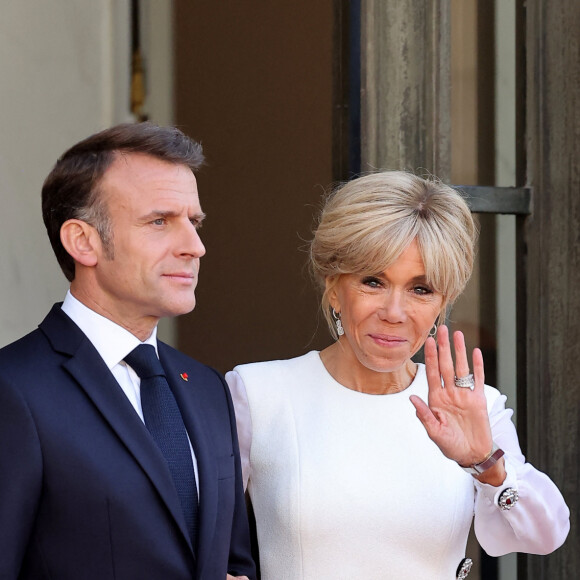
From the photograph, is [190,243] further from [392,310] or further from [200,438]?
[392,310]

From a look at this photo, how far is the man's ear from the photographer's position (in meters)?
2.02

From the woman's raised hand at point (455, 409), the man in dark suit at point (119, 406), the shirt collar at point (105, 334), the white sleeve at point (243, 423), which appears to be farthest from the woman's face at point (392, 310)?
the shirt collar at point (105, 334)

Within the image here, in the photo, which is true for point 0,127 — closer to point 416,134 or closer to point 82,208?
point 416,134

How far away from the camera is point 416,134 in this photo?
3.18 metres

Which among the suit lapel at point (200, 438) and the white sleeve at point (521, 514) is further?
Result: the white sleeve at point (521, 514)

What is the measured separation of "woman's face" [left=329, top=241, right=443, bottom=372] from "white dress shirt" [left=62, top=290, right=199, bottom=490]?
24.0 inches

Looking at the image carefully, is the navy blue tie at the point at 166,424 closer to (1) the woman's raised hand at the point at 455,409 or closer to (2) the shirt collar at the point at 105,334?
(2) the shirt collar at the point at 105,334

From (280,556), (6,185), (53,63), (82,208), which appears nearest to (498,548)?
(280,556)

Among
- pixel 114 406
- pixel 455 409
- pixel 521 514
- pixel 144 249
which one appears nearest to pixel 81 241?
pixel 144 249

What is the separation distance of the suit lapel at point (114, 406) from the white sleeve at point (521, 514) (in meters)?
0.73

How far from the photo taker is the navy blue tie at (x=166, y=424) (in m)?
1.95

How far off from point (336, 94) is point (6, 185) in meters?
1.15

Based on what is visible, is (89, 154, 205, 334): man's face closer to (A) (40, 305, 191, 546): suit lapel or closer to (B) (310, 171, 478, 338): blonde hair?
(A) (40, 305, 191, 546): suit lapel

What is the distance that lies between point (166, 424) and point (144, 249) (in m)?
0.33
